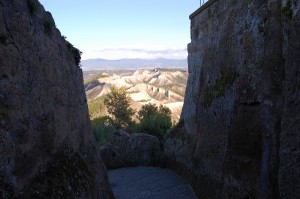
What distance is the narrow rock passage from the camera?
12919 mm

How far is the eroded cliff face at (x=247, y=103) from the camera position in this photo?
22.8 ft

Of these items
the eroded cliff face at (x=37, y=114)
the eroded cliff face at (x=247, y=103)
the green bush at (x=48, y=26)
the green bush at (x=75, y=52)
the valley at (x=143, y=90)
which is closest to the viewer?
the eroded cliff face at (x=37, y=114)

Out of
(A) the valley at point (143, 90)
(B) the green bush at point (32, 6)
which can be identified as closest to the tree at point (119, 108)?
(A) the valley at point (143, 90)

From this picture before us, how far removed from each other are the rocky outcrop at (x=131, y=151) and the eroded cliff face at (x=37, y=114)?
9.24 metres

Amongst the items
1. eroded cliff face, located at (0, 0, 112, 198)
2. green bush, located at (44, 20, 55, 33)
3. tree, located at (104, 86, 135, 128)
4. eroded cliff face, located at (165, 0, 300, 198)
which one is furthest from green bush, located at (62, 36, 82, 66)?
tree, located at (104, 86, 135, 128)

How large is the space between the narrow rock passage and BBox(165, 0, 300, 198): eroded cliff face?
0.60m

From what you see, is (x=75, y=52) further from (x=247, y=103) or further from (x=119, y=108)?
(x=119, y=108)

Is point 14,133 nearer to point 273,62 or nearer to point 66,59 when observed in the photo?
point 66,59

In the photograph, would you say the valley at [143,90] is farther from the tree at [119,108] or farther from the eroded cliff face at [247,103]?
the eroded cliff face at [247,103]

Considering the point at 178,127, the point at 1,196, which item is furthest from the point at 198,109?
the point at 1,196

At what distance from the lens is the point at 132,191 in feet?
45.1

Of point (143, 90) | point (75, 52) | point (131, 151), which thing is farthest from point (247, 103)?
point (143, 90)

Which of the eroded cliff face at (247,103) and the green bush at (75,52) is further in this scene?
the green bush at (75,52)

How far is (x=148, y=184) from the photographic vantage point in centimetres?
1455
